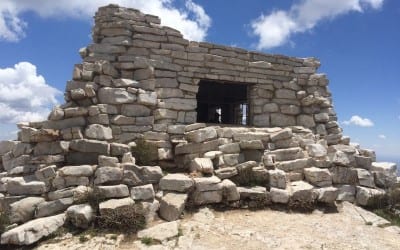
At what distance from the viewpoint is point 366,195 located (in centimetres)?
986

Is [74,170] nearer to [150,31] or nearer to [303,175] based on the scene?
[150,31]

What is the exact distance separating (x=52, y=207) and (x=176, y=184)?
2.97 m

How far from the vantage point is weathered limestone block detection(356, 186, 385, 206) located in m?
9.86

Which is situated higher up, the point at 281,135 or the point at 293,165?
the point at 281,135

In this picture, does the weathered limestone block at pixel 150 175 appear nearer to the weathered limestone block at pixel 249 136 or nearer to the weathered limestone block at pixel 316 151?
the weathered limestone block at pixel 249 136

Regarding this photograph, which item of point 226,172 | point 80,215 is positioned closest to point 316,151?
point 226,172

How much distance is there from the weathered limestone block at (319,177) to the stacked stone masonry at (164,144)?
0.03 meters

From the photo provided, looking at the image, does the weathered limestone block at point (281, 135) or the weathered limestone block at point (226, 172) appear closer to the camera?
the weathered limestone block at point (226, 172)

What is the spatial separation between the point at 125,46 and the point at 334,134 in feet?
27.2

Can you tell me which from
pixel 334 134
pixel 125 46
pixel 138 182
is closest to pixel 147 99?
pixel 125 46

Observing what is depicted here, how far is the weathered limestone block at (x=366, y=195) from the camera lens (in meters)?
9.86

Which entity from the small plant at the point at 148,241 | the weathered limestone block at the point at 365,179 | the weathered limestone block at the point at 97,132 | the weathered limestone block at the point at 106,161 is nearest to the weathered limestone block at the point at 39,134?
the weathered limestone block at the point at 97,132

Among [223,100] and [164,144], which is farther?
[223,100]

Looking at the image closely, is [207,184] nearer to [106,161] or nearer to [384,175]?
[106,161]
